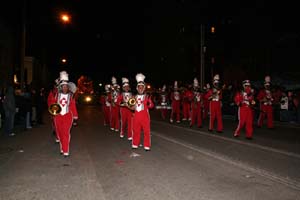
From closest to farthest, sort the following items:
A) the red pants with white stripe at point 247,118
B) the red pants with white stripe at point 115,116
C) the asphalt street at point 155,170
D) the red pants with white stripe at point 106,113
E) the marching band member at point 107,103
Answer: the asphalt street at point 155,170 < the red pants with white stripe at point 247,118 < the red pants with white stripe at point 115,116 < the marching band member at point 107,103 < the red pants with white stripe at point 106,113

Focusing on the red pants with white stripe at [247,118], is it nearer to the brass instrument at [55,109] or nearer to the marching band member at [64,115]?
the marching band member at [64,115]

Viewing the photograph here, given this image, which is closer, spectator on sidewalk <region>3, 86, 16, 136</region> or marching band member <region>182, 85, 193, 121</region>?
spectator on sidewalk <region>3, 86, 16, 136</region>

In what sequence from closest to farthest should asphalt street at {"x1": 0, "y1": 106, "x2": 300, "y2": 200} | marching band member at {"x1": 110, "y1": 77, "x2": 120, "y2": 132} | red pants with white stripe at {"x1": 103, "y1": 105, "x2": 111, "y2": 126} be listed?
asphalt street at {"x1": 0, "y1": 106, "x2": 300, "y2": 200}, marching band member at {"x1": 110, "y1": 77, "x2": 120, "y2": 132}, red pants with white stripe at {"x1": 103, "y1": 105, "x2": 111, "y2": 126}

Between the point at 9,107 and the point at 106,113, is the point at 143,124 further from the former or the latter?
the point at 106,113

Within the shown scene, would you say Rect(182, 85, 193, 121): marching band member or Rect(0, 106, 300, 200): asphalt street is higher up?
Rect(182, 85, 193, 121): marching band member

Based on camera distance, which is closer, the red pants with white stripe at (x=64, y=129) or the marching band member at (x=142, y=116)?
the red pants with white stripe at (x=64, y=129)

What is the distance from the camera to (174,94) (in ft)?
72.0

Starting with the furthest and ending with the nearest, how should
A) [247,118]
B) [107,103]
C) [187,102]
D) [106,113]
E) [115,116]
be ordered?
[187,102], [106,113], [107,103], [115,116], [247,118]

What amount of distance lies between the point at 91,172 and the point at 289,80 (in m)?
25.1

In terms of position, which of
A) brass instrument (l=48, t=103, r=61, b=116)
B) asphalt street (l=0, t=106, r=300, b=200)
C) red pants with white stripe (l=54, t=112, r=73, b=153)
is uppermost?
brass instrument (l=48, t=103, r=61, b=116)

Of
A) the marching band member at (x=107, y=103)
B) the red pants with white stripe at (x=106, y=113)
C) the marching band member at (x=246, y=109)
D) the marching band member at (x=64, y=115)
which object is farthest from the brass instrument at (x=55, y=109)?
the red pants with white stripe at (x=106, y=113)

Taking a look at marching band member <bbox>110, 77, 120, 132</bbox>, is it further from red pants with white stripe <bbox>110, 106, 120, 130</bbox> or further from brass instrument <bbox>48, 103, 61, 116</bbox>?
brass instrument <bbox>48, 103, 61, 116</bbox>

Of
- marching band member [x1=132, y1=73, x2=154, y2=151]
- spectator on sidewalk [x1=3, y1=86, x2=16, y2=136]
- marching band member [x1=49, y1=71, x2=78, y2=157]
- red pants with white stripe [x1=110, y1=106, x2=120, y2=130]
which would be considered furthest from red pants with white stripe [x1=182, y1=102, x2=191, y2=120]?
marching band member [x1=49, y1=71, x2=78, y2=157]

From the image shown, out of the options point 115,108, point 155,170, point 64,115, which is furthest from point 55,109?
point 115,108
